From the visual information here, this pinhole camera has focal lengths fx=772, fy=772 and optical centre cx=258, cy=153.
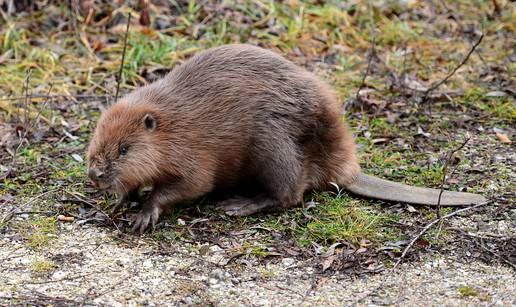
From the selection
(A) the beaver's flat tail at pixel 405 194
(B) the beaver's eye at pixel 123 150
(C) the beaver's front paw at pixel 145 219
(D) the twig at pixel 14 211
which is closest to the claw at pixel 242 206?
(C) the beaver's front paw at pixel 145 219

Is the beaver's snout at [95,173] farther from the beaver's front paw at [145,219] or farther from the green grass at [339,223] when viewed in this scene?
the green grass at [339,223]

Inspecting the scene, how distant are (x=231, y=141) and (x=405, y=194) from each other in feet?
3.78

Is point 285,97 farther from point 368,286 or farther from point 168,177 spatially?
point 368,286

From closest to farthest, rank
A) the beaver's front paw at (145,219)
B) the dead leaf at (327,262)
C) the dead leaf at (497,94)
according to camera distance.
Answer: the dead leaf at (327,262)
the beaver's front paw at (145,219)
the dead leaf at (497,94)

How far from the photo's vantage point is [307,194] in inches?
201

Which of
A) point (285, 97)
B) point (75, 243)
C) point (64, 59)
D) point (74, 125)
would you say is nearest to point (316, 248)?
point (285, 97)

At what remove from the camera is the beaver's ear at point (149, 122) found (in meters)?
4.66

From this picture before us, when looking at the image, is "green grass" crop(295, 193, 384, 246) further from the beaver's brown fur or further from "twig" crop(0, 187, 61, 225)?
"twig" crop(0, 187, 61, 225)

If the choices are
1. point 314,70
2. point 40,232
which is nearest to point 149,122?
point 40,232

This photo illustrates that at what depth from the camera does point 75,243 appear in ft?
14.7

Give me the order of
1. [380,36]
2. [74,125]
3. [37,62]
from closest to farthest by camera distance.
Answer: [74,125] → [37,62] → [380,36]

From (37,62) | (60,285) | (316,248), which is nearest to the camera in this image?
(60,285)

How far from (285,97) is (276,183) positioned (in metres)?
0.54

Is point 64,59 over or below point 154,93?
below
